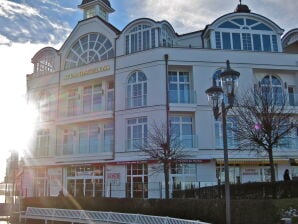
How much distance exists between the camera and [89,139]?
30.1 m

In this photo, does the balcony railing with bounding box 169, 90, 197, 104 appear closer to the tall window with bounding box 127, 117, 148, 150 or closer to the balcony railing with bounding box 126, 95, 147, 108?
the balcony railing with bounding box 126, 95, 147, 108

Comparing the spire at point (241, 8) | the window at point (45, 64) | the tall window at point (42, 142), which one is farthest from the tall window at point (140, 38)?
the tall window at point (42, 142)

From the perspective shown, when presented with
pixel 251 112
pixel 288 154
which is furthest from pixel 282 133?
pixel 288 154

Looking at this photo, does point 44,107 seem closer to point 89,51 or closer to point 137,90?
point 89,51

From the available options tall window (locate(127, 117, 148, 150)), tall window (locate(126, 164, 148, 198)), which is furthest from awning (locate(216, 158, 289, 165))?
tall window (locate(127, 117, 148, 150))

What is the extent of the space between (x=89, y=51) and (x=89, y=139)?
25.1 feet

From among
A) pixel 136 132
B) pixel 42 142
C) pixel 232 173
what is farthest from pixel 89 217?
pixel 42 142

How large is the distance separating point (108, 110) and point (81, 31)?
8.22 m

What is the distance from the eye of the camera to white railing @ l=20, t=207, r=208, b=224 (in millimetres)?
14119

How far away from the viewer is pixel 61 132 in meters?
31.9

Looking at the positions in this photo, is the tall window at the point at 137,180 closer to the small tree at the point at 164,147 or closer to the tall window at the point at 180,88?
the small tree at the point at 164,147

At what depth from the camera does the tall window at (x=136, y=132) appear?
2717 cm

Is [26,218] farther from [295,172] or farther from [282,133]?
[295,172]

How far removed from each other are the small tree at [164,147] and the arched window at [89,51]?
8428 millimetres
